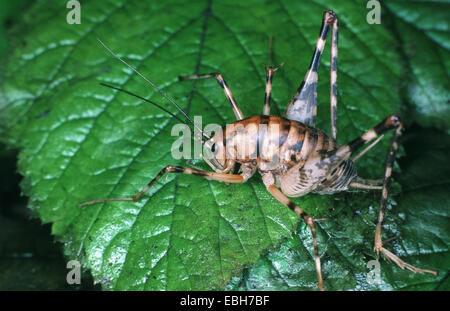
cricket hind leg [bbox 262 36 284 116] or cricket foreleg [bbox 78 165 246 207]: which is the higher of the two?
cricket hind leg [bbox 262 36 284 116]

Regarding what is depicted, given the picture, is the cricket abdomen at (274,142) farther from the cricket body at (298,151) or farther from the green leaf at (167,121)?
the green leaf at (167,121)

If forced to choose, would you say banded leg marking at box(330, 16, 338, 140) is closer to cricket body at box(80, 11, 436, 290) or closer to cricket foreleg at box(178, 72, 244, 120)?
cricket body at box(80, 11, 436, 290)

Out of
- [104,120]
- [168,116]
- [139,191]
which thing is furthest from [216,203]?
[104,120]

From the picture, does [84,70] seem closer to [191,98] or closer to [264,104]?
[191,98]

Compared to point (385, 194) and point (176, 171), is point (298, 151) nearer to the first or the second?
point (385, 194)

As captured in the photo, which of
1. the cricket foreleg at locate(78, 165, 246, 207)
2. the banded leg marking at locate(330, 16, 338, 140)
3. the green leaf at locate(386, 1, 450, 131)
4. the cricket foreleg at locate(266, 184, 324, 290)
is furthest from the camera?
the green leaf at locate(386, 1, 450, 131)

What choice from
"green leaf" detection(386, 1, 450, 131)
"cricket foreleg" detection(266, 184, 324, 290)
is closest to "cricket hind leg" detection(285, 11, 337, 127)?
"cricket foreleg" detection(266, 184, 324, 290)
